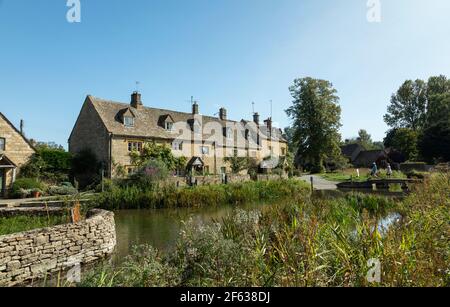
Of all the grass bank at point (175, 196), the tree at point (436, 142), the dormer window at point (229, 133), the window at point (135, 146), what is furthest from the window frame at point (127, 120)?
the tree at point (436, 142)

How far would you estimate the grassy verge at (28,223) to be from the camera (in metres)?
8.86

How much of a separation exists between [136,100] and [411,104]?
60180 mm

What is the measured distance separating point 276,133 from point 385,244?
157ft

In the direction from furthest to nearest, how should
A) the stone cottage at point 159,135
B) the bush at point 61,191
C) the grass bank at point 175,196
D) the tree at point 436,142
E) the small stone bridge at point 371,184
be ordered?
1. the tree at point 436,142
2. the small stone bridge at point 371,184
3. the stone cottage at point 159,135
4. the bush at point 61,191
5. the grass bank at point 175,196

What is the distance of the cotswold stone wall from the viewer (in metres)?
6.85

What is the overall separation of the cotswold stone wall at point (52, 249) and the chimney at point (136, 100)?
26.1 m

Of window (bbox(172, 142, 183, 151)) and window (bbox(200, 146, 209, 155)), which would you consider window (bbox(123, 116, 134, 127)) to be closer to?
window (bbox(172, 142, 183, 151))

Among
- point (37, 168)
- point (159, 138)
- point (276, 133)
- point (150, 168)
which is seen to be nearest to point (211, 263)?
point (150, 168)

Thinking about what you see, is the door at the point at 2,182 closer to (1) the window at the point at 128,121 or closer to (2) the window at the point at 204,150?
(1) the window at the point at 128,121

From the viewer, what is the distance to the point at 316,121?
47906mm

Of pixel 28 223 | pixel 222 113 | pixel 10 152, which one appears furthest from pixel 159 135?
pixel 28 223

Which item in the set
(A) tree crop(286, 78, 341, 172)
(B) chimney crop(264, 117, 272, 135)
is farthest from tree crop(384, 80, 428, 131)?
(B) chimney crop(264, 117, 272, 135)

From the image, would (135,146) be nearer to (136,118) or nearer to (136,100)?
(136,118)
